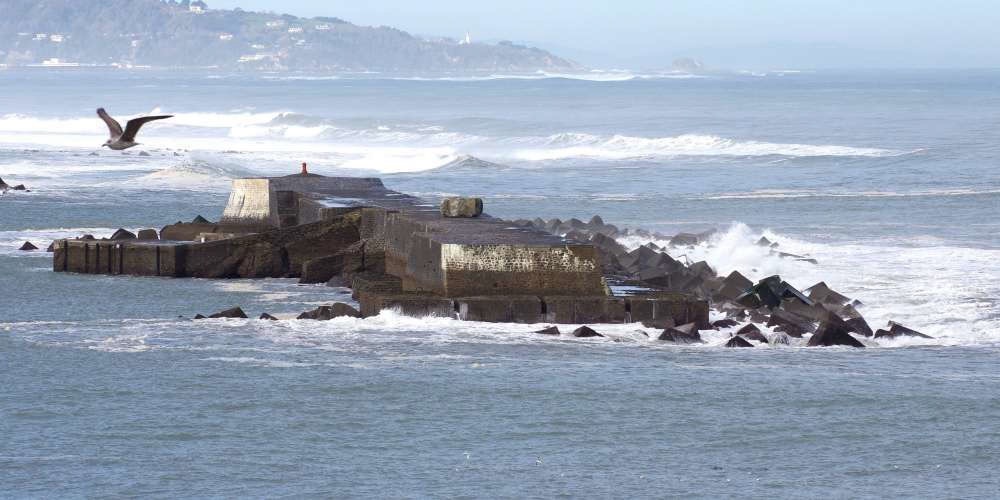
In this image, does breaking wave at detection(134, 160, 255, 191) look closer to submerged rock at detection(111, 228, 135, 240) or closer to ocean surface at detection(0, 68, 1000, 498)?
ocean surface at detection(0, 68, 1000, 498)

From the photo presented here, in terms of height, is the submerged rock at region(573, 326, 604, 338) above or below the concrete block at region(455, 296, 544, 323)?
below

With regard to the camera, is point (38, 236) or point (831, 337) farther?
point (38, 236)

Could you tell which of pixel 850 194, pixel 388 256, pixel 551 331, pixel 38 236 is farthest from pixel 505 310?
pixel 850 194

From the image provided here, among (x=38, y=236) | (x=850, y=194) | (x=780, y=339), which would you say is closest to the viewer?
(x=780, y=339)

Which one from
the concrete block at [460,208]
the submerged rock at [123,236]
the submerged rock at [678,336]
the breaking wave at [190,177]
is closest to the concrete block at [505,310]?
the submerged rock at [678,336]

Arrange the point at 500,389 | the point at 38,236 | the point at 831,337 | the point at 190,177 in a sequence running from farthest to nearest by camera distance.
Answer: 1. the point at 190,177
2. the point at 38,236
3. the point at 831,337
4. the point at 500,389

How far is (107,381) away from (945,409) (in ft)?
24.8

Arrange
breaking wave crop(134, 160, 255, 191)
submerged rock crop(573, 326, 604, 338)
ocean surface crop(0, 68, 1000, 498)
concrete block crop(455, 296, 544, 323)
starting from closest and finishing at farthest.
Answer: ocean surface crop(0, 68, 1000, 498) → submerged rock crop(573, 326, 604, 338) → concrete block crop(455, 296, 544, 323) → breaking wave crop(134, 160, 255, 191)

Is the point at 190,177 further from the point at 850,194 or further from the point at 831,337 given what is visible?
the point at 831,337

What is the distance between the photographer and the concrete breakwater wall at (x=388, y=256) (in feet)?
64.5

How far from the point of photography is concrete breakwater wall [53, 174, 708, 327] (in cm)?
1966

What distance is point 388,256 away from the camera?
2453cm

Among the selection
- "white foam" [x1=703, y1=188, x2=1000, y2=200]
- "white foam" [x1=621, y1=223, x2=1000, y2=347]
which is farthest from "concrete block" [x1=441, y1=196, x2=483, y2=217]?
"white foam" [x1=703, y1=188, x2=1000, y2=200]

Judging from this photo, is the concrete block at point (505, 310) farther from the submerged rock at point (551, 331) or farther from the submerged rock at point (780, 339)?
the submerged rock at point (780, 339)
